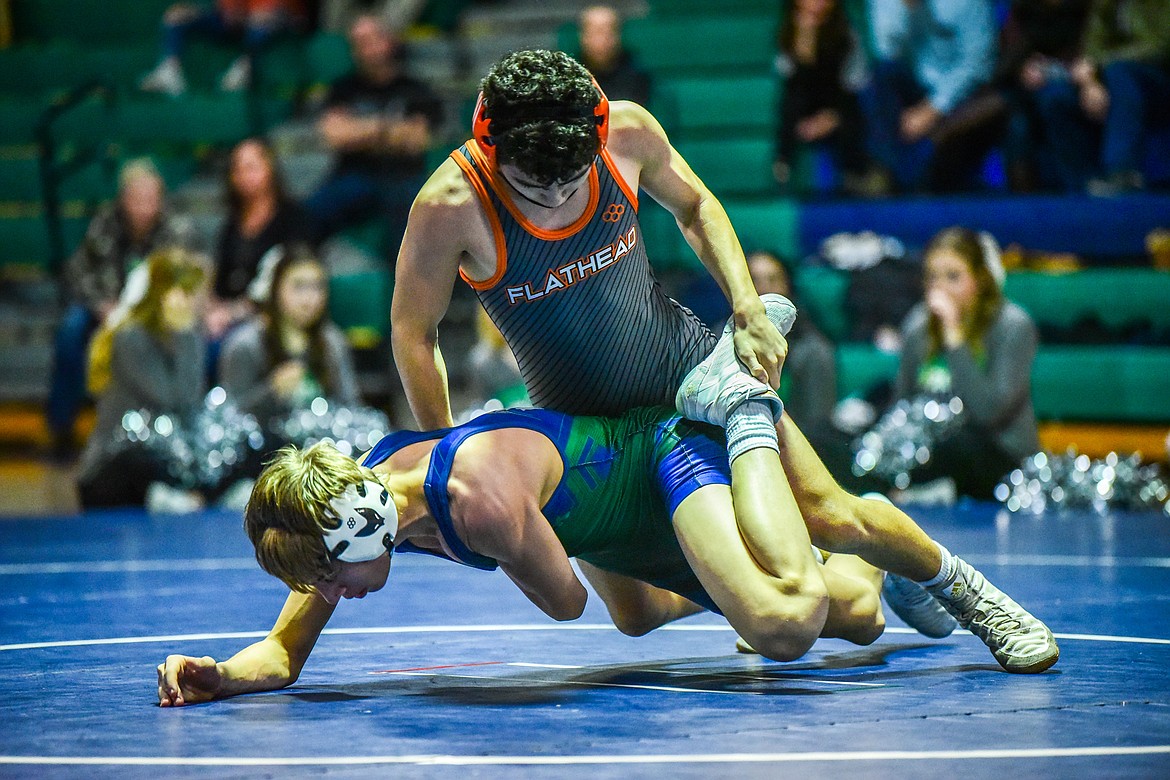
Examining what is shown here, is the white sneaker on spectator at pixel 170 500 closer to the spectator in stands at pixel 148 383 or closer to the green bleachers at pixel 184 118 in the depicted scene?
the spectator in stands at pixel 148 383

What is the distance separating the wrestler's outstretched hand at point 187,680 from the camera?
325cm

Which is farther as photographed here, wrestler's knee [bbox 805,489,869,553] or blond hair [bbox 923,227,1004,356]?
blond hair [bbox 923,227,1004,356]

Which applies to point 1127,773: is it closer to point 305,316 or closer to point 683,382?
point 683,382

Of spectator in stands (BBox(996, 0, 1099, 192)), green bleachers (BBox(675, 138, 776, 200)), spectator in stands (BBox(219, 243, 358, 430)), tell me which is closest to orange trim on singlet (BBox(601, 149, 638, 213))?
spectator in stands (BBox(219, 243, 358, 430))

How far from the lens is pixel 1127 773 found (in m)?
2.54

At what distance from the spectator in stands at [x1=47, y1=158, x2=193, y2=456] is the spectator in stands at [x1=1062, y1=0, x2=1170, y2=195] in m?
4.98

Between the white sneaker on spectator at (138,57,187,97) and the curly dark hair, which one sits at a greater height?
the curly dark hair

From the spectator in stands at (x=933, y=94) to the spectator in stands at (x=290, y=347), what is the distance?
3251mm

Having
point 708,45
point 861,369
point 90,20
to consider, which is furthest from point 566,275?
point 90,20

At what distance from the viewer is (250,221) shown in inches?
376

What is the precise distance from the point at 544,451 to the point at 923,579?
0.88m

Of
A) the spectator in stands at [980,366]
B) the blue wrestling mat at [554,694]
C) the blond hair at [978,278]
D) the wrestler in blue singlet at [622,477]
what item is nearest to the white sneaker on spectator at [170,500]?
the blue wrestling mat at [554,694]

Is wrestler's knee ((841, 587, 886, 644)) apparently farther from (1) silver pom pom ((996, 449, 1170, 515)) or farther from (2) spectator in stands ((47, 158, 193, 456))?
(2) spectator in stands ((47, 158, 193, 456))

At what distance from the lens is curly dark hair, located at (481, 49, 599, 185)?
135 inches
